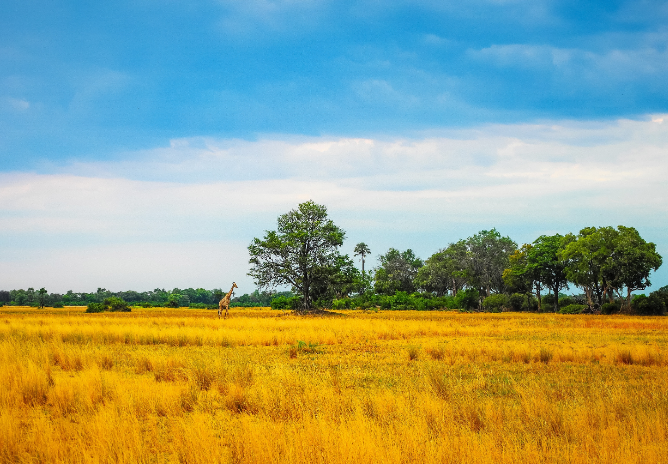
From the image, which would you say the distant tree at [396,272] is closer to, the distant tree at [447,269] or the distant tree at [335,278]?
the distant tree at [447,269]

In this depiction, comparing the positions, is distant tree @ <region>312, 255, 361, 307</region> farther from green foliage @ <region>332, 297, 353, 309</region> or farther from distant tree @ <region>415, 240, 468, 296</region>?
distant tree @ <region>415, 240, 468, 296</region>

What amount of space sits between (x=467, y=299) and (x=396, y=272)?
107 feet

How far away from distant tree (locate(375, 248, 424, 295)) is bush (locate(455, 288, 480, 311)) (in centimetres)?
2142

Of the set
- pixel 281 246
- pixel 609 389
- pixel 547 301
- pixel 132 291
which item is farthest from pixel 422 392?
pixel 132 291

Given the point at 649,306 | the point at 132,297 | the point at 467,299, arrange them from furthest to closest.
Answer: the point at 132,297 < the point at 467,299 < the point at 649,306

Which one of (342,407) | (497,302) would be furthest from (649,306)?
(342,407)

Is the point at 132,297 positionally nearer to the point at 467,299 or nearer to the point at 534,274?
the point at 467,299

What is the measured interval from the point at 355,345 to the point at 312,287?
29.2 meters

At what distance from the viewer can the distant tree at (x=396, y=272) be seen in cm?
9059

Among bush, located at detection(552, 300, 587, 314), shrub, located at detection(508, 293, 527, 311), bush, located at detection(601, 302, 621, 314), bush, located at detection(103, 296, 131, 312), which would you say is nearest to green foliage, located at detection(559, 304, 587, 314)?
bush, located at detection(552, 300, 587, 314)

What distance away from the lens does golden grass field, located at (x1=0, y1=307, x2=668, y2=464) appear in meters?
5.62

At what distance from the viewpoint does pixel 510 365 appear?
12.9 meters

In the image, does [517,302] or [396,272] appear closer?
[517,302]

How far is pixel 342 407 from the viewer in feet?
24.5
